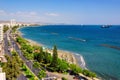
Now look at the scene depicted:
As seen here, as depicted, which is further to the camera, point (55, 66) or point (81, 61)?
point (81, 61)

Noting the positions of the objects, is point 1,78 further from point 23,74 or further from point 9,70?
point 23,74

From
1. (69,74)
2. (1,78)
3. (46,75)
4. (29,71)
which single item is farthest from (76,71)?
(1,78)

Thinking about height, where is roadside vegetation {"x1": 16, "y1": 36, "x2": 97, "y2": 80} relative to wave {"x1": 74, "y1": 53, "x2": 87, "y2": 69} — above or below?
above

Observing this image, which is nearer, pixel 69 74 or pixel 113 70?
pixel 69 74

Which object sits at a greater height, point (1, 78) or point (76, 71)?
point (1, 78)

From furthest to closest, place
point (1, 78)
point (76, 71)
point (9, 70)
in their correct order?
point (76, 71), point (9, 70), point (1, 78)

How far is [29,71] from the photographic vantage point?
220ft

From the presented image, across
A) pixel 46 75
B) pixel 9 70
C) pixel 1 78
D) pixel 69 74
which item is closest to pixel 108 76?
pixel 69 74

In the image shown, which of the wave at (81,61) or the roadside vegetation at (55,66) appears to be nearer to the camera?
the roadside vegetation at (55,66)

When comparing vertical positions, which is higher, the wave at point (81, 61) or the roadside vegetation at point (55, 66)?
the roadside vegetation at point (55, 66)

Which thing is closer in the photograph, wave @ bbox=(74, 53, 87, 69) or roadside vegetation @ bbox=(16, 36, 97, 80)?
roadside vegetation @ bbox=(16, 36, 97, 80)

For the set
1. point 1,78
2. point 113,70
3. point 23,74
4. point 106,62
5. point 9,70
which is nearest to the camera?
point 1,78

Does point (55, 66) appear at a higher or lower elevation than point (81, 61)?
higher

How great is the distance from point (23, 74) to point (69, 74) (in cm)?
1421
